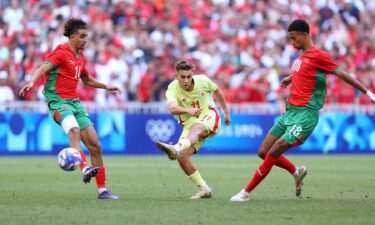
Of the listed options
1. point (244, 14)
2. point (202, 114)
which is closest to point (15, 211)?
point (202, 114)

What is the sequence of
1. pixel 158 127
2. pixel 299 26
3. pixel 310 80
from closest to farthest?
1. pixel 299 26
2. pixel 310 80
3. pixel 158 127

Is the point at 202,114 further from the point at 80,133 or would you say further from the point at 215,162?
the point at 215,162

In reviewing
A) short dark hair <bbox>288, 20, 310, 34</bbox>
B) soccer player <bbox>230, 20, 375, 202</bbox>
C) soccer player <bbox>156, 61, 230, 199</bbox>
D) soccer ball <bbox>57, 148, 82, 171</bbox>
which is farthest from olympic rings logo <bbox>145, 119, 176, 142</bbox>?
soccer ball <bbox>57, 148, 82, 171</bbox>

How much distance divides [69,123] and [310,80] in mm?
3394

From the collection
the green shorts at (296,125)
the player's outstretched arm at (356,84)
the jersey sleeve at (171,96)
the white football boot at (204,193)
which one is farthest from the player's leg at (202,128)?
the player's outstretched arm at (356,84)

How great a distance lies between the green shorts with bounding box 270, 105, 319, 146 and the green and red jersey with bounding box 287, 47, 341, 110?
97mm

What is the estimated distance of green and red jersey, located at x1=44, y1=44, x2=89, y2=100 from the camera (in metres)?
13.1

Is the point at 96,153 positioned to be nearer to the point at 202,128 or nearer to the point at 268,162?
the point at 202,128

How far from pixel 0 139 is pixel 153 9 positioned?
723 centimetres

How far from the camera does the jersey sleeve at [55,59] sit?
42.6 ft

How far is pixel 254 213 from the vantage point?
10938 millimetres

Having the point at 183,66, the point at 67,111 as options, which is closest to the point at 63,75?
the point at 67,111

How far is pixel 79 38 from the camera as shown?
13188 mm

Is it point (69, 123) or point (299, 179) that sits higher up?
point (69, 123)
